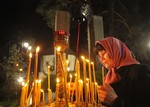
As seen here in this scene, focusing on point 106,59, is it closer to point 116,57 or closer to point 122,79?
point 116,57

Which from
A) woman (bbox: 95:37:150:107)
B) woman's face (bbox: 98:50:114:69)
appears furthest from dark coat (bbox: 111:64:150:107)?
woman's face (bbox: 98:50:114:69)

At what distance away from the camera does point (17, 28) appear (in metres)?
19.7

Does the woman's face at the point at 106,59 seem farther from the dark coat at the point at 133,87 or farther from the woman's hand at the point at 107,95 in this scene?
the woman's hand at the point at 107,95

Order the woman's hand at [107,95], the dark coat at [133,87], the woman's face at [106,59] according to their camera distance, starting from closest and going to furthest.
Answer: the dark coat at [133,87], the woman's hand at [107,95], the woman's face at [106,59]

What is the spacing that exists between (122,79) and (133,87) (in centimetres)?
18

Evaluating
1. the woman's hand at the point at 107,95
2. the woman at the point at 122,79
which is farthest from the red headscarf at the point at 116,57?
the woman's hand at the point at 107,95

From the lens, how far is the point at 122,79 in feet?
9.27

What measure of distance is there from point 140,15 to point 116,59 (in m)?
12.5

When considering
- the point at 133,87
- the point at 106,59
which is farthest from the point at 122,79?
the point at 106,59

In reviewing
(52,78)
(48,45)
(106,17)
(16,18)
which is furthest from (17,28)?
(52,78)

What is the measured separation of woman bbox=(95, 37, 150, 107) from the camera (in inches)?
103

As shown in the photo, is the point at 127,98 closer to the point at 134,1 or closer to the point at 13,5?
the point at 134,1

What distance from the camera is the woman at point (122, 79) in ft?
8.56

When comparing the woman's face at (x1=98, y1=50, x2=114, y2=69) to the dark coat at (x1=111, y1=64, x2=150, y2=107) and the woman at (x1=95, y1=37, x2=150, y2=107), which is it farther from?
the dark coat at (x1=111, y1=64, x2=150, y2=107)
